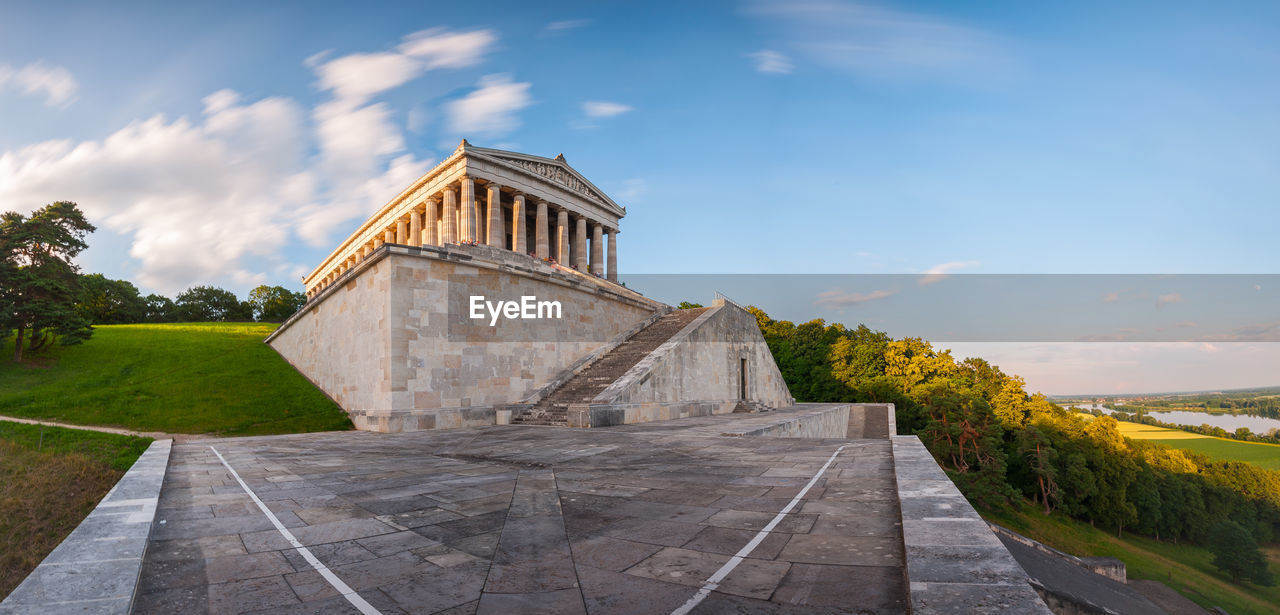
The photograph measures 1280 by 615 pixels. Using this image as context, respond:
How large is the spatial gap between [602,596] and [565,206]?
44.0 meters

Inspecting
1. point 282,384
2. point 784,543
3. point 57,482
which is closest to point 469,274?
point 282,384

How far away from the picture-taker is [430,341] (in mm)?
16469

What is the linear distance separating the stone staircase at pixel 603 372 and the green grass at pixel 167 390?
594 centimetres

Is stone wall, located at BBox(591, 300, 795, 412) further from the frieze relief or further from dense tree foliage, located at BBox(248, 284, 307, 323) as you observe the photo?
dense tree foliage, located at BBox(248, 284, 307, 323)

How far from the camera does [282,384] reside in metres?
19.9

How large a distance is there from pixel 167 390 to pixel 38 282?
32.7 feet

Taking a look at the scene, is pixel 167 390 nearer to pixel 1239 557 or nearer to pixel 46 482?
pixel 46 482

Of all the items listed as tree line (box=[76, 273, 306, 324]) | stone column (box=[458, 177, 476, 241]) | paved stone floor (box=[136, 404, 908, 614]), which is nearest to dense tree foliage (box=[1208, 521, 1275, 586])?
paved stone floor (box=[136, 404, 908, 614])

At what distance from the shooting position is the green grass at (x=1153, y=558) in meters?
37.2

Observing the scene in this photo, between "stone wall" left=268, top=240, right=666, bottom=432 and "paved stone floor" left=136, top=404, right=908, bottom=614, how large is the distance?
22.9 feet

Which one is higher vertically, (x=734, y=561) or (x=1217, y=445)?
(x=734, y=561)

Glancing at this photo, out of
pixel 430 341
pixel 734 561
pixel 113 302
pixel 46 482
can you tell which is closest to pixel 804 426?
pixel 430 341

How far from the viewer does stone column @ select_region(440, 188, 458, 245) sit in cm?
3878

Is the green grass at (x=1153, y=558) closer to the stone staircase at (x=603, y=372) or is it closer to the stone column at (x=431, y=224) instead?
the stone staircase at (x=603, y=372)
